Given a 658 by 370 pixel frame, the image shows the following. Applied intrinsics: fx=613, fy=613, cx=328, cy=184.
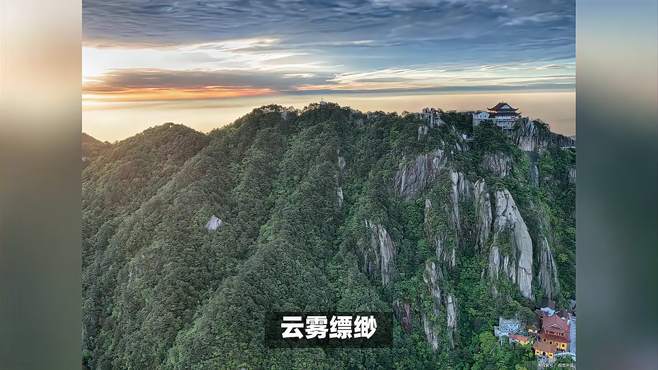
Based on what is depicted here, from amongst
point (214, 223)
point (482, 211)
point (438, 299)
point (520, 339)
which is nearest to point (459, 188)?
point (482, 211)

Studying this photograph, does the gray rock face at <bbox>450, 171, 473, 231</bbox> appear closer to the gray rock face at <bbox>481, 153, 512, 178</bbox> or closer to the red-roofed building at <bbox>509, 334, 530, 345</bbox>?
the gray rock face at <bbox>481, 153, 512, 178</bbox>

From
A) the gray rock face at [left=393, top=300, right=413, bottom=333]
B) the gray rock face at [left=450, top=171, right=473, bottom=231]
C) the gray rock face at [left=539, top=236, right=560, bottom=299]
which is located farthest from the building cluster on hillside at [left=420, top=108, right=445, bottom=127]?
the gray rock face at [left=393, top=300, right=413, bottom=333]
